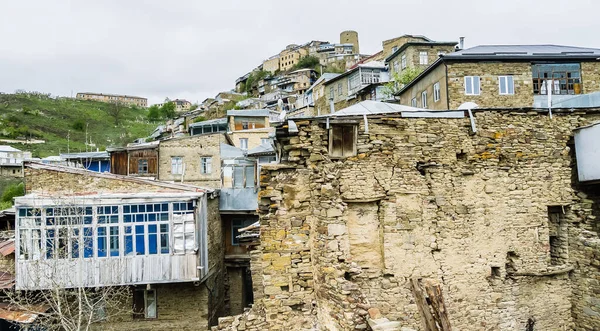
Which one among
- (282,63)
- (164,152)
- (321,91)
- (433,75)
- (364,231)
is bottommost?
(364,231)

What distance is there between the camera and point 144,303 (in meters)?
16.2

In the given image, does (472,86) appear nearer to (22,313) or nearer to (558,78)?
(558,78)

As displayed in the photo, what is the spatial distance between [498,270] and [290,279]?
517 centimetres

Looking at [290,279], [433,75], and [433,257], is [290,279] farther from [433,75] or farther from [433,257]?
[433,75]

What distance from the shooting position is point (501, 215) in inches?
393

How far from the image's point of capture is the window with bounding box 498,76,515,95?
2027 centimetres

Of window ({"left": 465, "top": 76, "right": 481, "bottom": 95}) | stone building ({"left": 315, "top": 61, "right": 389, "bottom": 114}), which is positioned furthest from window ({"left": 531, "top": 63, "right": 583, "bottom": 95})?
stone building ({"left": 315, "top": 61, "right": 389, "bottom": 114})

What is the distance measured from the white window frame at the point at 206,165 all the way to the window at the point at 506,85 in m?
17.2

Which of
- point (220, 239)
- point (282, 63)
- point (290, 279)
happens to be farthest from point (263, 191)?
point (282, 63)

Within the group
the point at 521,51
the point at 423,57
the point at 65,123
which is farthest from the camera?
the point at 65,123

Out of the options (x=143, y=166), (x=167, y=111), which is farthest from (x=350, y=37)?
Result: (x=143, y=166)

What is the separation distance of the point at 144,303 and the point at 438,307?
1288 centimetres

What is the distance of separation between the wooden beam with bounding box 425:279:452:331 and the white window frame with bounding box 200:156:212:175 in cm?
2033

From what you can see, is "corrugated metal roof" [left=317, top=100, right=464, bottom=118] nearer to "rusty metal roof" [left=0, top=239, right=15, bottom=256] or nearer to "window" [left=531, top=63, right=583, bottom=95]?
"window" [left=531, top=63, right=583, bottom=95]
